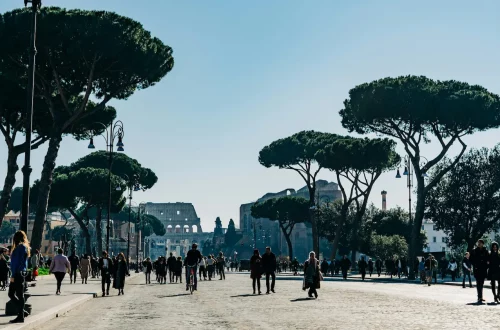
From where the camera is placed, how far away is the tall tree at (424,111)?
46031 mm

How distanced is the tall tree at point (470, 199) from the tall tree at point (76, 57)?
2463 centimetres

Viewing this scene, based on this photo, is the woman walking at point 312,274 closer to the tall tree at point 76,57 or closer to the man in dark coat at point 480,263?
the man in dark coat at point 480,263

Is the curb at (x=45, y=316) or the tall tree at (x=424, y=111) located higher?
the tall tree at (x=424, y=111)

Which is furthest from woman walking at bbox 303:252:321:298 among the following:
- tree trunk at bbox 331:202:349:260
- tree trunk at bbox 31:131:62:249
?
tree trunk at bbox 331:202:349:260

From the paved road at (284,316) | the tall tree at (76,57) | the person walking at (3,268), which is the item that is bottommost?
the paved road at (284,316)

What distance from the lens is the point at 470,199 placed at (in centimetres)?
5400

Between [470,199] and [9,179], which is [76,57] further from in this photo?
[470,199]

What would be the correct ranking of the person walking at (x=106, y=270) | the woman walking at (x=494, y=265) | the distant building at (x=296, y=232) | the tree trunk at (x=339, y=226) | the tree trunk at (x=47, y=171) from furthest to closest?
the distant building at (x=296, y=232) → the tree trunk at (x=339, y=226) → the tree trunk at (x=47, y=171) → the person walking at (x=106, y=270) → the woman walking at (x=494, y=265)

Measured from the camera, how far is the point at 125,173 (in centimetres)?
7269

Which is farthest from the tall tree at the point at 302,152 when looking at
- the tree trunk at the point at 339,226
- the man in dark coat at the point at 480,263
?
the man in dark coat at the point at 480,263

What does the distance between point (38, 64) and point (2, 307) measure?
74.2ft

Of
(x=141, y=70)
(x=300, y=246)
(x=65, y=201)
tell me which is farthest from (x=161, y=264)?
(x=300, y=246)

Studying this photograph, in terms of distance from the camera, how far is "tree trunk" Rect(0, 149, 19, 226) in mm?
41094

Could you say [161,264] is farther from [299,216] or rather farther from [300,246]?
[300,246]
